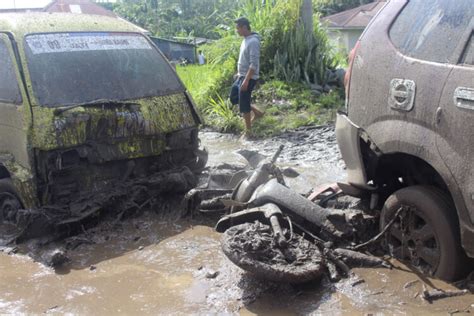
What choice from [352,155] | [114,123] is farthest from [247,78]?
[352,155]

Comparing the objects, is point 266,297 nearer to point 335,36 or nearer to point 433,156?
point 433,156

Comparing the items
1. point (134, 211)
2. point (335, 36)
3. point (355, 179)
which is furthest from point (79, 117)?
point (335, 36)

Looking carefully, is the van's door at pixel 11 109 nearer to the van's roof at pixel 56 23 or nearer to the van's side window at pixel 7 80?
the van's side window at pixel 7 80

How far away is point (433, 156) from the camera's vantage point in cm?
344

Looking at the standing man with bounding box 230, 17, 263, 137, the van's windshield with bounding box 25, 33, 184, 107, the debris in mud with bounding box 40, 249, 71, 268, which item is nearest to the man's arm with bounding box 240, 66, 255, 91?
the standing man with bounding box 230, 17, 263, 137

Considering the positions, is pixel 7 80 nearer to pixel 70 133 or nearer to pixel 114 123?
pixel 70 133

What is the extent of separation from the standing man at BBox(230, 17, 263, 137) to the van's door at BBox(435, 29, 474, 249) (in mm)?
5653

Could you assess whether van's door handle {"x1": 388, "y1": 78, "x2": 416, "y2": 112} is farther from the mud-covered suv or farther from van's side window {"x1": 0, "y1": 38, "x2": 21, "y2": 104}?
van's side window {"x1": 0, "y1": 38, "x2": 21, "y2": 104}

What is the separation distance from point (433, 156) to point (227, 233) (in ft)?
4.95

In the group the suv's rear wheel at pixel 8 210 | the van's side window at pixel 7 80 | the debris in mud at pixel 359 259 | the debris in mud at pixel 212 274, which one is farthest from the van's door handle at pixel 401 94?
the suv's rear wheel at pixel 8 210

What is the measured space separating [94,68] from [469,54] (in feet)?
11.2

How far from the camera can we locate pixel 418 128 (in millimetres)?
3545

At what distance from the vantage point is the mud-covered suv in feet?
10.8

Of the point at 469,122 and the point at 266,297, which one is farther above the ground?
the point at 469,122
